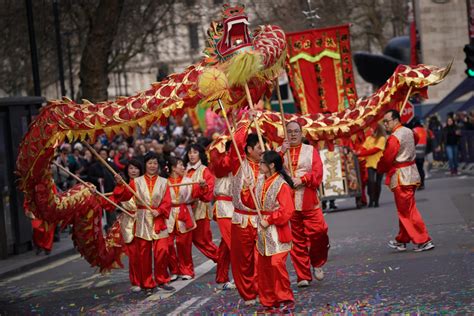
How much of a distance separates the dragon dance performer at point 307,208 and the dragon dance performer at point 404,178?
7.48ft

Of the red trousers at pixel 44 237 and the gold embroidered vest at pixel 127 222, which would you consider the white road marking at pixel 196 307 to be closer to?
the gold embroidered vest at pixel 127 222

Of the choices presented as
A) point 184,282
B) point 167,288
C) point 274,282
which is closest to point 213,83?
point 274,282

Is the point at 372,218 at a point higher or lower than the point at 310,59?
→ lower

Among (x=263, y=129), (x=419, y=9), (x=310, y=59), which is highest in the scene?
(x=419, y=9)

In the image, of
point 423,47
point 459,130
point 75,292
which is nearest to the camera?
point 75,292

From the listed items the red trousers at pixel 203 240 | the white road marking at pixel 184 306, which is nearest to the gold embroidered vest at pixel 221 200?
the red trousers at pixel 203 240

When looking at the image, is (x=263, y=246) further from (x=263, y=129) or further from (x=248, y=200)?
(x=263, y=129)

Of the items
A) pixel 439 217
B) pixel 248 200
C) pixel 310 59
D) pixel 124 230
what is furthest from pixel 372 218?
pixel 248 200

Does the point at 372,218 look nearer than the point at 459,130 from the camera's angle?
Yes

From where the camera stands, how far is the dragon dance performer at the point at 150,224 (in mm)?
13445

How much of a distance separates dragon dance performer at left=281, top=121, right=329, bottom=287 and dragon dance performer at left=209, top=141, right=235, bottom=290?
706mm

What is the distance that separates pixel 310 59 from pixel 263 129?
11.4 meters

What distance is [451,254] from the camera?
1432cm

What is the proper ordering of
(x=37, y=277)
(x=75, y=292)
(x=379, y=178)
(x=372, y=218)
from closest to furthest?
1. (x=75, y=292)
2. (x=37, y=277)
3. (x=372, y=218)
4. (x=379, y=178)
